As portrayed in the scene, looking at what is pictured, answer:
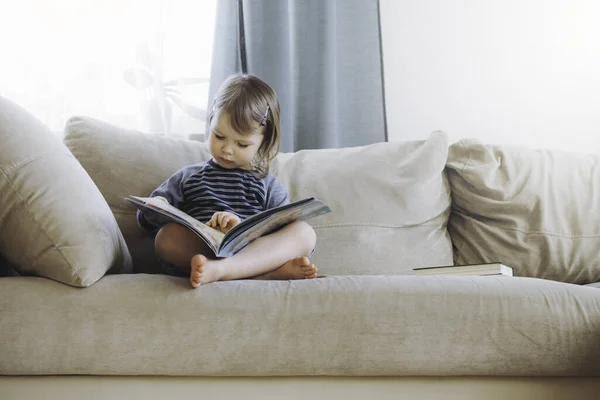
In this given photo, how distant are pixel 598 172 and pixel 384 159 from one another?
2.33 feet

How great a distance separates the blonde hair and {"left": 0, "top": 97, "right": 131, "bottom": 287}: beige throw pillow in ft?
1.55

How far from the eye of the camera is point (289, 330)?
1.22m

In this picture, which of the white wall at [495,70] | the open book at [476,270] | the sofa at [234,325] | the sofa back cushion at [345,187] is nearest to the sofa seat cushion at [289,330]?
the sofa at [234,325]

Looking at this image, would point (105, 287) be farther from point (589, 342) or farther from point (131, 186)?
point (589, 342)

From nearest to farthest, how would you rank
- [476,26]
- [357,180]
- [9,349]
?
1. [9,349]
2. [357,180]
3. [476,26]

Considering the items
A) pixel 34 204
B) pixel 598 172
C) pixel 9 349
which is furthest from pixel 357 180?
pixel 9 349

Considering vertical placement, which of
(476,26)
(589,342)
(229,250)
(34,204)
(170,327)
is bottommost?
(589,342)

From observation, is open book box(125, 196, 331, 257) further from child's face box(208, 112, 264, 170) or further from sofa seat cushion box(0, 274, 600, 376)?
child's face box(208, 112, 264, 170)

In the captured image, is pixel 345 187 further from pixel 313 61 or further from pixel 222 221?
pixel 313 61

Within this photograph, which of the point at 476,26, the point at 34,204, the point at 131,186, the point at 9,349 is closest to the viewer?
the point at 9,349

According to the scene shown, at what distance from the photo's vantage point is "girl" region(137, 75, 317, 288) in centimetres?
148

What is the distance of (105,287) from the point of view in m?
1.25

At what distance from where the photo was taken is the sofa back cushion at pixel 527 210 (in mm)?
1953

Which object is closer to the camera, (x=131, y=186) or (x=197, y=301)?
(x=197, y=301)
